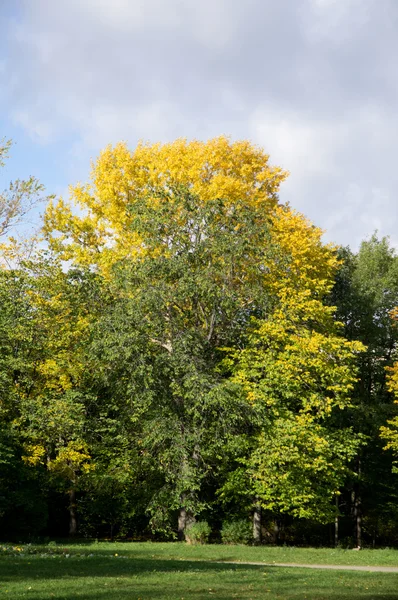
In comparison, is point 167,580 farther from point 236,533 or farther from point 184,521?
point 236,533

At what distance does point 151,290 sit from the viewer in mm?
27984

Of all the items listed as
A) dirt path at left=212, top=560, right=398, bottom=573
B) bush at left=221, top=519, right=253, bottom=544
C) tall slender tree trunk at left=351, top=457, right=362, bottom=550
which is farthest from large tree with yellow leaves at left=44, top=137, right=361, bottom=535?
tall slender tree trunk at left=351, top=457, right=362, bottom=550

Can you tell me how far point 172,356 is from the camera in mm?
27328

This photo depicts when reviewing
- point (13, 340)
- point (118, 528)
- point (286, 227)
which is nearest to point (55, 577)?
point (13, 340)

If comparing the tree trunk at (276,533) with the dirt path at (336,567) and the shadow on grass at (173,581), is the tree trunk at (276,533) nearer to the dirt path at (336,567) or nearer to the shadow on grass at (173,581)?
the dirt path at (336,567)

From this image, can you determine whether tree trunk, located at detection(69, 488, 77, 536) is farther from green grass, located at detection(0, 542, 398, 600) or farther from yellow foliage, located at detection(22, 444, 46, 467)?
green grass, located at detection(0, 542, 398, 600)

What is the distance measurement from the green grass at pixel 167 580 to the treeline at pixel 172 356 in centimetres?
757

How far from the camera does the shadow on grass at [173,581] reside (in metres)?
12.3

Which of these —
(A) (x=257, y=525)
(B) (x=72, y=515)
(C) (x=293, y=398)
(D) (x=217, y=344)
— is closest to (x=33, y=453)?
(B) (x=72, y=515)

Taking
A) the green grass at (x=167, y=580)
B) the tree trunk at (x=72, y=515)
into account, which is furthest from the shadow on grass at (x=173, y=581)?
the tree trunk at (x=72, y=515)

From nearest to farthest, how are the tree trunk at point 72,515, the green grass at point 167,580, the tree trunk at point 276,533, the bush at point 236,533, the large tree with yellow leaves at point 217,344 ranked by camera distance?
the green grass at point 167,580
the large tree with yellow leaves at point 217,344
the bush at point 236,533
the tree trunk at point 72,515
the tree trunk at point 276,533

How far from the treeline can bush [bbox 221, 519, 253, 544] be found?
85 cm

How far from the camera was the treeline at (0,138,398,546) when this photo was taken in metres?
27.9

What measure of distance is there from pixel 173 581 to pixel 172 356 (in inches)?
534
